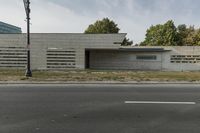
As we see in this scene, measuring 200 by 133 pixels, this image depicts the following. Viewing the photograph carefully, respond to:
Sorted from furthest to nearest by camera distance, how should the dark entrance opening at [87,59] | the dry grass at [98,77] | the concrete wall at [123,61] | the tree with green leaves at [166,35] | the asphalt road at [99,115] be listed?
the tree with green leaves at [166,35] < the dark entrance opening at [87,59] < the concrete wall at [123,61] < the dry grass at [98,77] < the asphalt road at [99,115]

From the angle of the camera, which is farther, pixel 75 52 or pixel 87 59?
pixel 87 59

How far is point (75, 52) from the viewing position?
40031 mm

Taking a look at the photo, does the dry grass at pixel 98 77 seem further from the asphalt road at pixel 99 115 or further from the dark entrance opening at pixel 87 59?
the dark entrance opening at pixel 87 59

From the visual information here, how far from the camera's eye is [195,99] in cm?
1190

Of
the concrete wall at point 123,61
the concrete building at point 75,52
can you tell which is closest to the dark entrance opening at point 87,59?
the concrete building at point 75,52

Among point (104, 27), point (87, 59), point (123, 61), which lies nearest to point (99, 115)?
point (123, 61)

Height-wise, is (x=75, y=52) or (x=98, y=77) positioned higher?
(x=75, y=52)

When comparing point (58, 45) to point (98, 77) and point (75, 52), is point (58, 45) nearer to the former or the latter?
point (75, 52)

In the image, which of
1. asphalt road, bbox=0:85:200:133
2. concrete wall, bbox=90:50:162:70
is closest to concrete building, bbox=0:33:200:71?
concrete wall, bbox=90:50:162:70

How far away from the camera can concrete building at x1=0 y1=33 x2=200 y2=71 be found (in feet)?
131

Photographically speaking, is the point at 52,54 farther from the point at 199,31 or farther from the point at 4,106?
the point at 199,31

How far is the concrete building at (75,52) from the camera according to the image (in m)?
39.8

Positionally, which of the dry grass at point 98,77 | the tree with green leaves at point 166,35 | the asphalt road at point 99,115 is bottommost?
the asphalt road at point 99,115

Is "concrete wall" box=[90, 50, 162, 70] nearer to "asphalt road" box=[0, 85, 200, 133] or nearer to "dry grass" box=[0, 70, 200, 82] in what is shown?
"dry grass" box=[0, 70, 200, 82]
